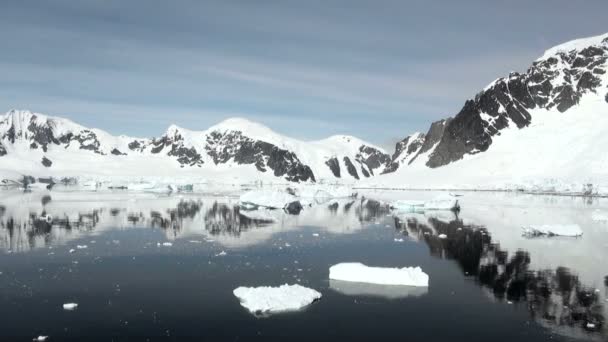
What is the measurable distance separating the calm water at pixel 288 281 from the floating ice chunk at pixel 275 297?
452mm

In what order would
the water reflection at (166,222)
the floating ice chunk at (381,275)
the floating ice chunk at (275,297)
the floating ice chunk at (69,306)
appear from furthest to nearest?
1. the water reflection at (166,222)
2. the floating ice chunk at (381,275)
3. the floating ice chunk at (275,297)
4. the floating ice chunk at (69,306)

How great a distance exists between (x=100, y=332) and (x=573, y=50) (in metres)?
173

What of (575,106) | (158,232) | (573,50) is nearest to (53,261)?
(158,232)

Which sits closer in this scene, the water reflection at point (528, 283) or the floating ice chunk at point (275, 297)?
the water reflection at point (528, 283)

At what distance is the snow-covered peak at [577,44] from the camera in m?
154

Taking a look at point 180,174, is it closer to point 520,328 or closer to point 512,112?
point 512,112

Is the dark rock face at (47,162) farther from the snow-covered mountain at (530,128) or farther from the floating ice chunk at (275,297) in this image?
the floating ice chunk at (275,297)

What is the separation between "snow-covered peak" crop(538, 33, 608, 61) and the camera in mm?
154000

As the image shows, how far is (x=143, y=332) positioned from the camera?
598 inches

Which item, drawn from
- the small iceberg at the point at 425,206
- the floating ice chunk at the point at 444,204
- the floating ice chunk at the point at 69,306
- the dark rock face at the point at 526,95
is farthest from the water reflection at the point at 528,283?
the dark rock face at the point at 526,95

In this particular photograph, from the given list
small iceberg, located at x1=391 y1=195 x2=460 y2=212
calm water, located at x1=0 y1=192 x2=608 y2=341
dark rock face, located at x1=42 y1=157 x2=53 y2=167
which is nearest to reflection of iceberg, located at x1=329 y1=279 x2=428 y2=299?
calm water, located at x1=0 y1=192 x2=608 y2=341

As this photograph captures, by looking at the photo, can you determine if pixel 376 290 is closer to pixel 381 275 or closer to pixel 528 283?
pixel 381 275

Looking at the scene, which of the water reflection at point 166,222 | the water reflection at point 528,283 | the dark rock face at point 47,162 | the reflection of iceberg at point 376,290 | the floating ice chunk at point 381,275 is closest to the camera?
the water reflection at point 528,283

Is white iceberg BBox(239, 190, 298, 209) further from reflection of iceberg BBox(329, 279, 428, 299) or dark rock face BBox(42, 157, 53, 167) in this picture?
dark rock face BBox(42, 157, 53, 167)
